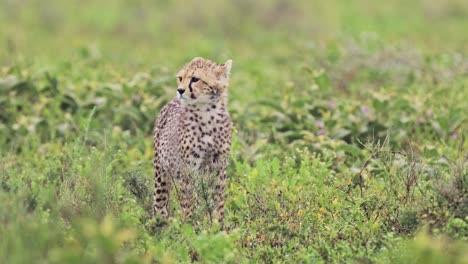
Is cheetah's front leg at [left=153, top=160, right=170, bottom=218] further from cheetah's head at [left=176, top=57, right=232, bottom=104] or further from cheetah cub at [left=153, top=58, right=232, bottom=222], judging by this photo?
cheetah's head at [left=176, top=57, right=232, bottom=104]

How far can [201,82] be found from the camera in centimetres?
566

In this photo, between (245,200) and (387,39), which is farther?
(387,39)

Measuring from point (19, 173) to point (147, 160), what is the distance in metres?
1.03

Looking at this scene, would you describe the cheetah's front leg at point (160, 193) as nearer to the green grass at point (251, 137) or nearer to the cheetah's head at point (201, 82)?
the green grass at point (251, 137)

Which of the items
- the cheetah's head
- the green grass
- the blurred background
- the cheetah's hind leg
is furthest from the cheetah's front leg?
the blurred background

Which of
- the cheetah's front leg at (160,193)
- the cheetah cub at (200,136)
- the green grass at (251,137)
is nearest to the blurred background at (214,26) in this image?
the green grass at (251,137)

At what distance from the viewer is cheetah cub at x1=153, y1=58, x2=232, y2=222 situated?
5.66 metres

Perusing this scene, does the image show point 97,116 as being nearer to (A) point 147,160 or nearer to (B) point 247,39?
(A) point 147,160

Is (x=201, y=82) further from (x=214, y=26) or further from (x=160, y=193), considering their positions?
(x=214, y=26)

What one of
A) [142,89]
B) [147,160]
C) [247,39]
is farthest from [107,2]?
[147,160]

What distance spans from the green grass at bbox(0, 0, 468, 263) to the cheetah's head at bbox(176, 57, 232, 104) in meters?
0.64

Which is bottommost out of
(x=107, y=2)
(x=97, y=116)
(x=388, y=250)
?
(x=388, y=250)

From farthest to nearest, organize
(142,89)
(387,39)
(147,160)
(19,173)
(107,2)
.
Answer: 1. (107,2)
2. (387,39)
3. (142,89)
4. (147,160)
5. (19,173)

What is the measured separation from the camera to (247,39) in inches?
574
